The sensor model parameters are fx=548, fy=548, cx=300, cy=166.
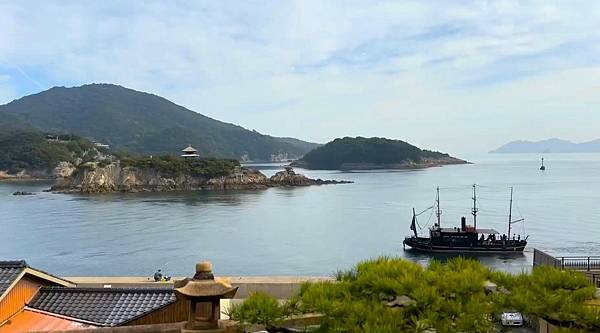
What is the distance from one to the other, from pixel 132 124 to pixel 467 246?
15061 cm

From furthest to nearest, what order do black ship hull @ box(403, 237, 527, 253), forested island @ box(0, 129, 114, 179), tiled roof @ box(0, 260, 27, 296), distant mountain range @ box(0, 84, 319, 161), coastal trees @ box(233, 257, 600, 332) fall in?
1. distant mountain range @ box(0, 84, 319, 161)
2. forested island @ box(0, 129, 114, 179)
3. black ship hull @ box(403, 237, 527, 253)
4. tiled roof @ box(0, 260, 27, 296)
5. coastal trees @ box(233, 257, 600, 332)

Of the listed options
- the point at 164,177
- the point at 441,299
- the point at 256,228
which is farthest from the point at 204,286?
the point at 164,177

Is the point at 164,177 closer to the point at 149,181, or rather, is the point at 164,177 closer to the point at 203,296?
the point at 149,181

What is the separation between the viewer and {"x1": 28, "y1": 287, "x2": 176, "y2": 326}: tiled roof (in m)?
6.01

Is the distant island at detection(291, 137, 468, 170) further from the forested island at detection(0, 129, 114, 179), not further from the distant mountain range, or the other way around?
the forested island at detection(0, 129, 114, 179)

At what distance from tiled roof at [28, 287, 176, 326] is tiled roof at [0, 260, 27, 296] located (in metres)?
0.42

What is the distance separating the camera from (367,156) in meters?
138

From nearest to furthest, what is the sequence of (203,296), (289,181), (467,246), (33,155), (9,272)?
(203,296)
(9,272)
(467,246)
(289,181)
(33,155)

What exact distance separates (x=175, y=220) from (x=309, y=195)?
81.6ft

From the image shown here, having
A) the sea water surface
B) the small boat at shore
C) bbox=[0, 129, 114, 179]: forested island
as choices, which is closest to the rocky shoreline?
the sea water surface

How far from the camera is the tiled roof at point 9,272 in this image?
5.95 meters

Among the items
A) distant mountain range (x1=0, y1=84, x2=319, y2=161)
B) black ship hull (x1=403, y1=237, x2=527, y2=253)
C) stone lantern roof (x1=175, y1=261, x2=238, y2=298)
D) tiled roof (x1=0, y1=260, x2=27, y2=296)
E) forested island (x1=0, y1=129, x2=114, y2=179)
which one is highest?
distant mountain range (x1=0, y1=84, x2=319, y2=161)

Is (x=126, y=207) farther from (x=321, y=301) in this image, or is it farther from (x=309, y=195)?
(x=321, y=301)

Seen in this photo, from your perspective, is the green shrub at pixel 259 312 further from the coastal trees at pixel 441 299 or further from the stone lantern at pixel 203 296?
the stone lantern at pixel 203 296
